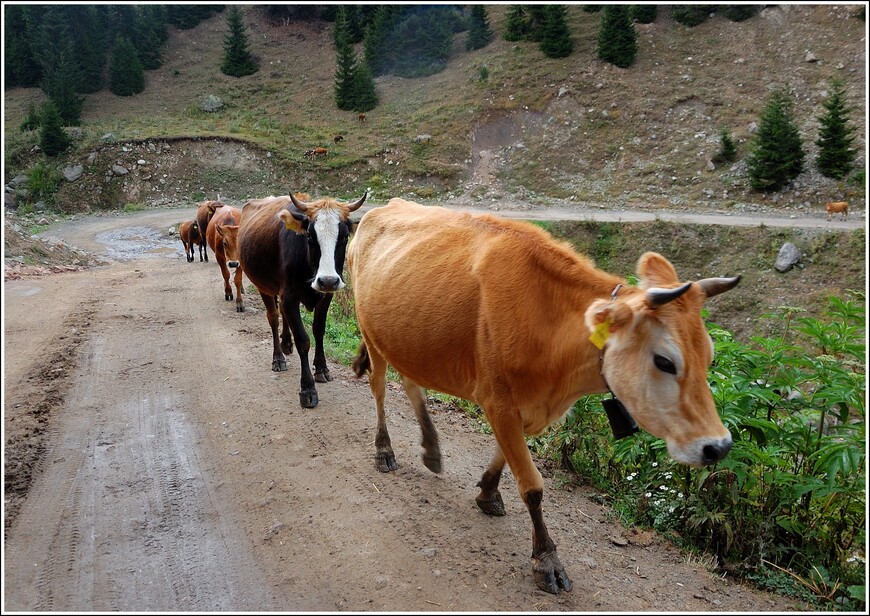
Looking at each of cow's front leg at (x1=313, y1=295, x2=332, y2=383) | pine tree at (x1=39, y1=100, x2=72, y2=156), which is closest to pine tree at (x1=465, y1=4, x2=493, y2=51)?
pine tree at (x1=39, y1=100, x2=72, y2=156)

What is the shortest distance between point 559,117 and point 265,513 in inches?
1484

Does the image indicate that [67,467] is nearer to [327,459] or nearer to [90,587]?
[90,587]

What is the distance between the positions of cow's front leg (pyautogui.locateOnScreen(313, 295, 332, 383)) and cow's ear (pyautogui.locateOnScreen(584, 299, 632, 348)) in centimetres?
476

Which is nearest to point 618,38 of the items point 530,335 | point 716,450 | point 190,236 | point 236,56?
point 236,56

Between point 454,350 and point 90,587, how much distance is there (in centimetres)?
285

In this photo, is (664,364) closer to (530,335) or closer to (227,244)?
(530,335)

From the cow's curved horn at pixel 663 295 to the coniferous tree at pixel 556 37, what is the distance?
44.6 m

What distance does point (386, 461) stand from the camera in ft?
17.9

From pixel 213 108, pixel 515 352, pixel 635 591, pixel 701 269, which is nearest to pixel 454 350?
pixel 515 352

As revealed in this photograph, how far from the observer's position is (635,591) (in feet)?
12.8

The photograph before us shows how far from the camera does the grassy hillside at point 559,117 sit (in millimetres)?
32500

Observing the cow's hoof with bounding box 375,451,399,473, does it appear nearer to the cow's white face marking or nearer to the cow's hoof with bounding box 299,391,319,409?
the cow's hoof with bounding box 299,391,319,409

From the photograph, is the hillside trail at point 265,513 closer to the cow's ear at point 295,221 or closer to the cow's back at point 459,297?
the cow's back at point 459,297

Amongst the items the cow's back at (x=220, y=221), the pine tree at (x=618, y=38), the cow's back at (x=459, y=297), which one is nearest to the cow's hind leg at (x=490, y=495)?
Answer: the cow's back at (x=459, y=297)
